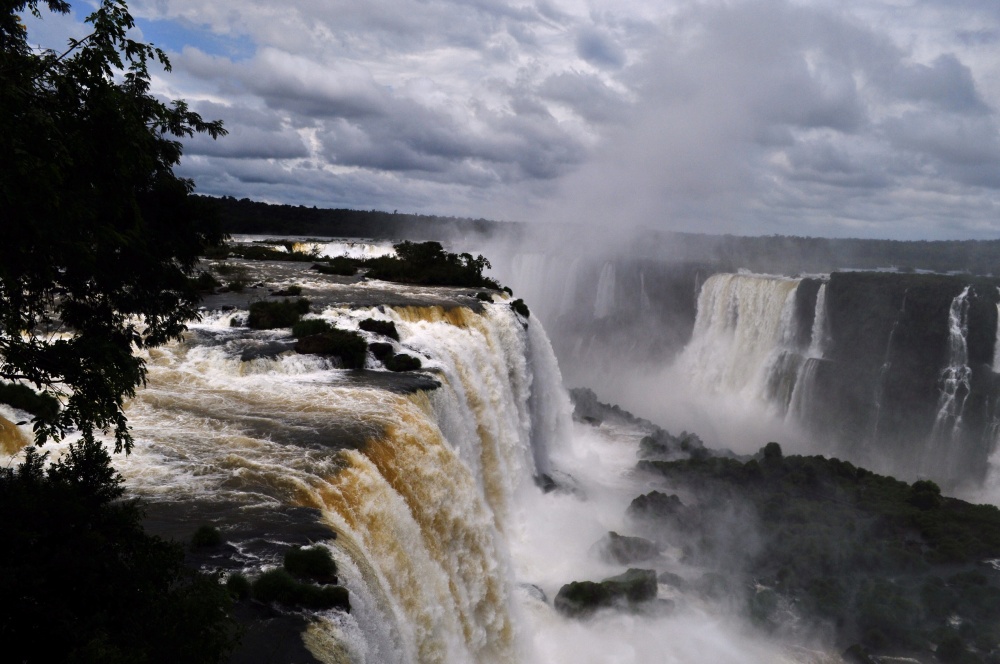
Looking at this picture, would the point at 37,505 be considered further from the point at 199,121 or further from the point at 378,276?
the point at 378,276

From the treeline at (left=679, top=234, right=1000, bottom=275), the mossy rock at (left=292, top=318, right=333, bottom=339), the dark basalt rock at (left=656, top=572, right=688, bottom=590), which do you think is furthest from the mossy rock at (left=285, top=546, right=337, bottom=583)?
the treeline at (left=679, top=234, right=1000, bottom=275)

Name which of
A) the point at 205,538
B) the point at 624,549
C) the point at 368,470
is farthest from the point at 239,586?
the point at 624,549

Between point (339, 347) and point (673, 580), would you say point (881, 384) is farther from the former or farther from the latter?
point (339, 347)

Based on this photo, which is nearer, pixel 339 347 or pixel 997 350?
pixel 339 347

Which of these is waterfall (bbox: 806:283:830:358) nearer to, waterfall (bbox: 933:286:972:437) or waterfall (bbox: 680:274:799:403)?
waterfall (bbox: 680:274:799:403)

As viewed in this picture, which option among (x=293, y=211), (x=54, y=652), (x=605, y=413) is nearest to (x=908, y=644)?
(x=54, y=652)

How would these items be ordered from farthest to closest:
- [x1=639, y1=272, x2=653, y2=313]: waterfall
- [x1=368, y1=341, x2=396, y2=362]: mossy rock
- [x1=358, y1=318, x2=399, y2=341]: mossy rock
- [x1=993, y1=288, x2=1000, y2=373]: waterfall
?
[x1=639, y1=272, x2=653, y2=313]: waterfall < [x1=993, y1=288, x2=1000, y2=373]: waterfall < [x1=358, y1=318, x2=399, y2=341]: mossy rock < [x1=368, y1=341, x2=396, y2=362]: mossy rock
